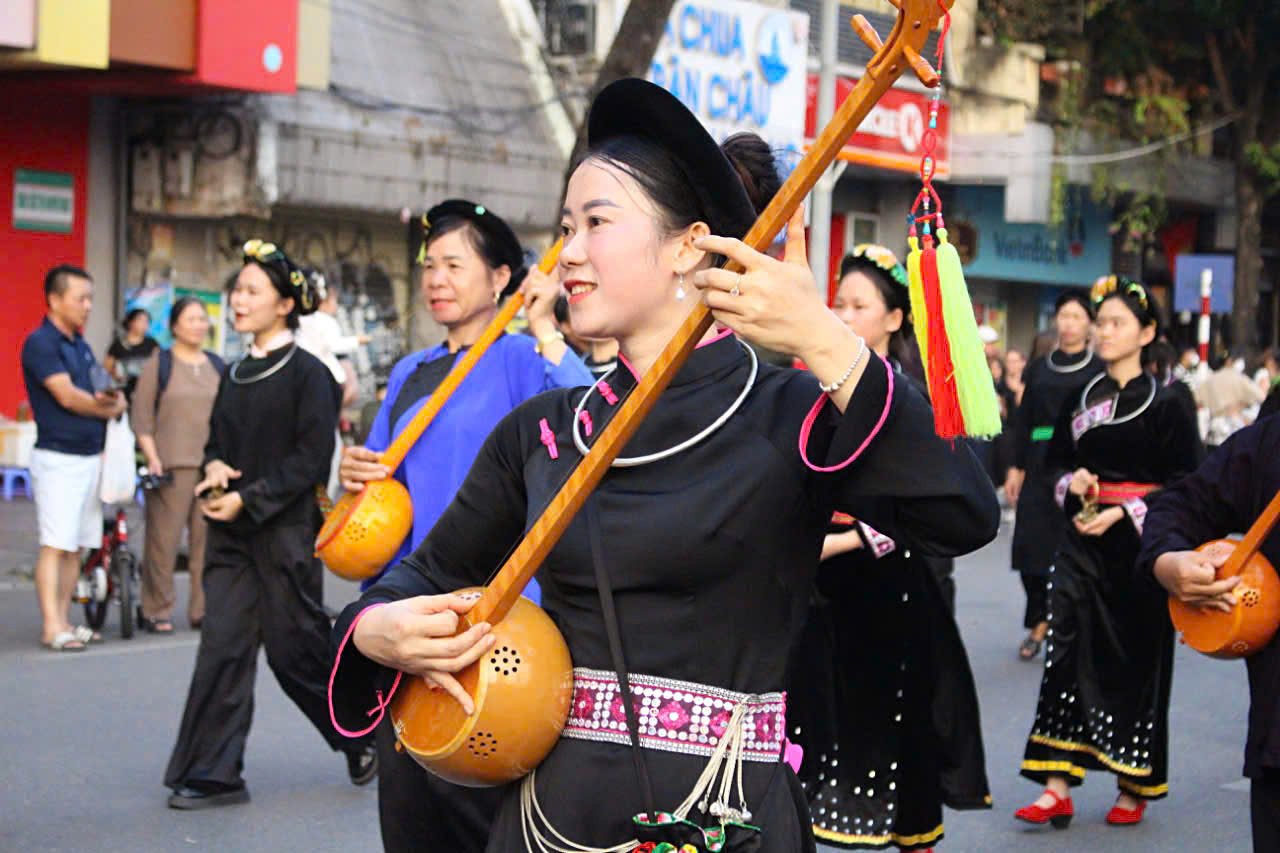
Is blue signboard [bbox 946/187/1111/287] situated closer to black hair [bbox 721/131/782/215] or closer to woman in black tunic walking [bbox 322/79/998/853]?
black hair [bbox 721/131/782/215]

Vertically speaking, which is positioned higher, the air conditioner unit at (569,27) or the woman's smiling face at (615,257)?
the air conditioner unit at (569,27)

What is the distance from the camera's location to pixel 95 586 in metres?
10.7

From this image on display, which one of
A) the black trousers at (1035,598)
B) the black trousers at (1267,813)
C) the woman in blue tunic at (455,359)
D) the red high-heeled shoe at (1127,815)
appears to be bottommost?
the red high-heeled shoe at (1127,815)

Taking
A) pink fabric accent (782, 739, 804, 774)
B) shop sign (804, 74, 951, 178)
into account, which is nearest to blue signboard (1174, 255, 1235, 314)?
shop sign (804, 74, 951, 178)

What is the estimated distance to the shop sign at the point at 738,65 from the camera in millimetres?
21844

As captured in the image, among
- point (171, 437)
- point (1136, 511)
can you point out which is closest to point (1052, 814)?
point (1136, 511)

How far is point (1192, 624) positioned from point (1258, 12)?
1073 inches

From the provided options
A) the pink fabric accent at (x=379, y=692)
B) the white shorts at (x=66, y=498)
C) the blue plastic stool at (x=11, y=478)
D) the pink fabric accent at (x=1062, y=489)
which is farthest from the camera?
the blue plastic stool at (x=11, y=478)

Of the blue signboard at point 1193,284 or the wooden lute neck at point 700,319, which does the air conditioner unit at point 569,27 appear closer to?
the blue signboard at point 1193,284

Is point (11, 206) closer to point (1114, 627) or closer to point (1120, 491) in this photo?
point (1120, 491)

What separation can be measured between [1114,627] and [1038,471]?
3800mm

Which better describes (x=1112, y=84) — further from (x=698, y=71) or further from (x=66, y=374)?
(x=66, y=374)

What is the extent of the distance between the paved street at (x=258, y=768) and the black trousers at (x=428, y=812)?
90.7 inches

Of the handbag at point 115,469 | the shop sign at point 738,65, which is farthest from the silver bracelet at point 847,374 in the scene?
the shop sign at point 738,65
